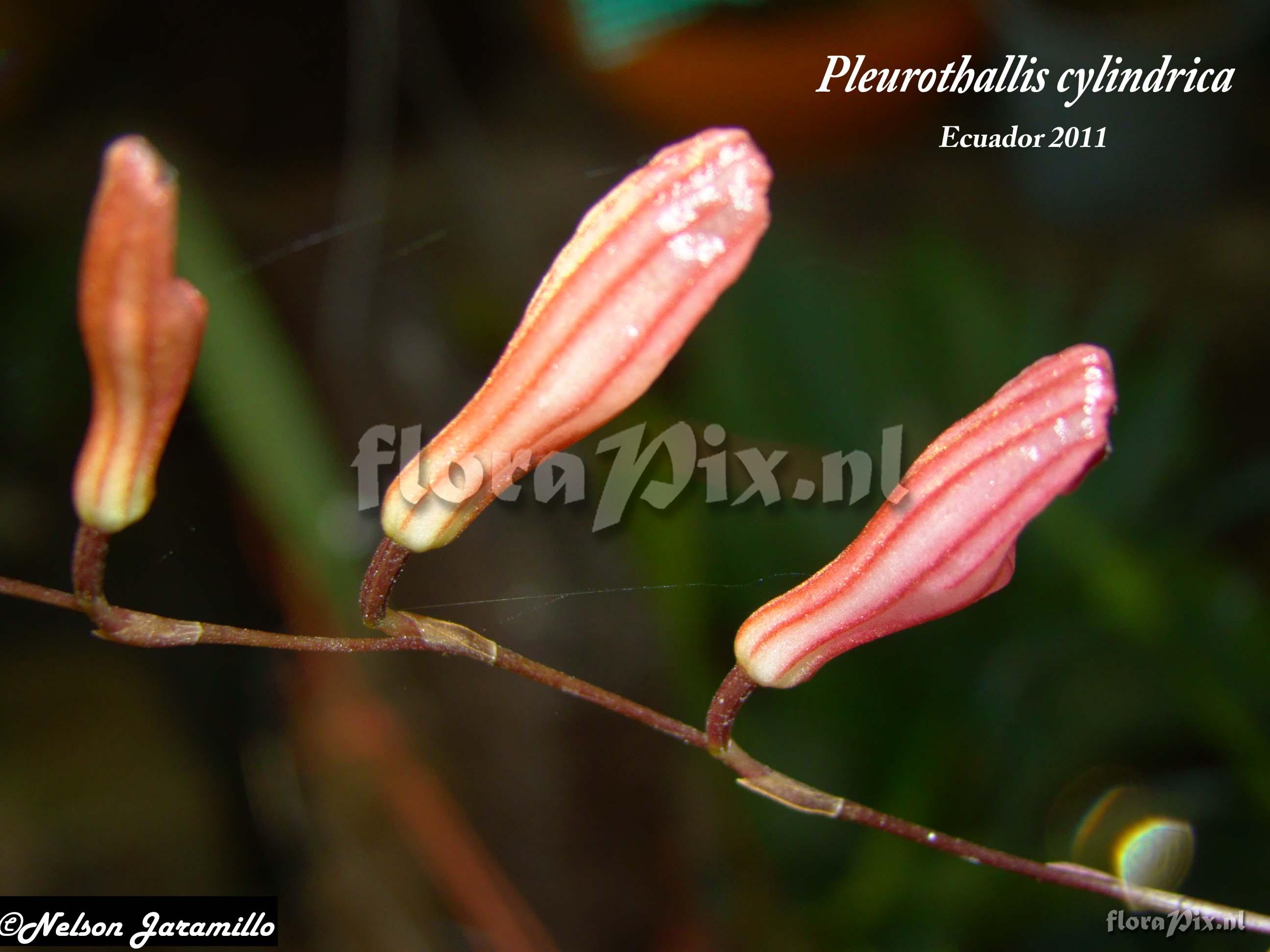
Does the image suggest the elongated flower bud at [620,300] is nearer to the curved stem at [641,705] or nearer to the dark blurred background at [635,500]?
the curved stem at [641,705]

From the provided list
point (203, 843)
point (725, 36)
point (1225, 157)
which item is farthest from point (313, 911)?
point (1225, 157)

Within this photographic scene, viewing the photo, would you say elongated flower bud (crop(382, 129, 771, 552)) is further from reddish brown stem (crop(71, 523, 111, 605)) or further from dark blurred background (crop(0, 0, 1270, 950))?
dark blurred background (crop(0, 0, 1270, 950))
